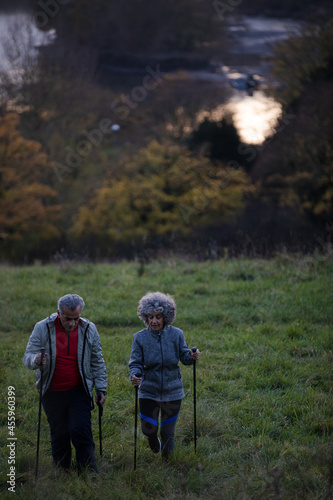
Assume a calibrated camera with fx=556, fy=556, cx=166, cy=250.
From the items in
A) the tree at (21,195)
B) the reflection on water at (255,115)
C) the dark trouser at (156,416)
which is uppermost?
the dark trouser at (156,416)

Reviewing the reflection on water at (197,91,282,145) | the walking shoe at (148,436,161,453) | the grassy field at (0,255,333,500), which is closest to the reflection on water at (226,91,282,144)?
the reflection on water at (197,91,282,145)

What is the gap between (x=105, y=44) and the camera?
199ft

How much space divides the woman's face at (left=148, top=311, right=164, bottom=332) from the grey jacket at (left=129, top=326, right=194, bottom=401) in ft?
0.21

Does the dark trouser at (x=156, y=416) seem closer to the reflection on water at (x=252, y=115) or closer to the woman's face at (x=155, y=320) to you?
the woman's face at (x=155, y=320)

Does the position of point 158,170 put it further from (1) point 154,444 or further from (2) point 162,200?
(1) point 154,444

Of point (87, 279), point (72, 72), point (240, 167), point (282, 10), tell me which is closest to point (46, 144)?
point (72, 72)

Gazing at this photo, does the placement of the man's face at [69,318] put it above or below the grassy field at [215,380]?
above

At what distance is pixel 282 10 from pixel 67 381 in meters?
62.8

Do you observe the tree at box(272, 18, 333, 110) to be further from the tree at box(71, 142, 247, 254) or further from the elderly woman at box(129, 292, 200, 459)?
the elderly woman at box(129, 292, 200, 459)

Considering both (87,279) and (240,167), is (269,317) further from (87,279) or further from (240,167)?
(240,167)

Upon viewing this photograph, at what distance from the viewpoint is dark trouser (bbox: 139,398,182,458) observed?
4.36 metres

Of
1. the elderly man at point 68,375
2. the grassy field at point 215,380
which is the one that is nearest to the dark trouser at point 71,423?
the elderly man at point 68,375

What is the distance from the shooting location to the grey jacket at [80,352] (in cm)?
415

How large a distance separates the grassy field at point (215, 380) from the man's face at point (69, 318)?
110cm
